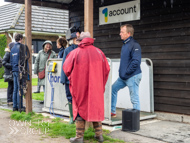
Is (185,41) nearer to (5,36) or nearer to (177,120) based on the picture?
(177,120)

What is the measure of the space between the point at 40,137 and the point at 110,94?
1672 millimetres

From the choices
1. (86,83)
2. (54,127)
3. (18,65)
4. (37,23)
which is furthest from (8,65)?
(37,23)

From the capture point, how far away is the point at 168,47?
723cm

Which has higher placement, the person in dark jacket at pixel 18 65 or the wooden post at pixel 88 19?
the wooden post at pixel 88 19

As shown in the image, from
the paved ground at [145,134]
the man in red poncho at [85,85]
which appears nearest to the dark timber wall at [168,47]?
the paved ground at [145,134]

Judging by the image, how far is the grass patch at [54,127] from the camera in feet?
17.9

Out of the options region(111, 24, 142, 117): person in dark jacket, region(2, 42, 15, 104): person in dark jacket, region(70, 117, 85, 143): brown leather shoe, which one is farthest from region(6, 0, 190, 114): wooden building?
region(2, 42, 15, 104): person in dark jacket

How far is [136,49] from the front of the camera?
19.9 ft

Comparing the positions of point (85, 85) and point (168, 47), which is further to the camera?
point (168, 47)

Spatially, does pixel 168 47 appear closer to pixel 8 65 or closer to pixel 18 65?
pixel 18 65

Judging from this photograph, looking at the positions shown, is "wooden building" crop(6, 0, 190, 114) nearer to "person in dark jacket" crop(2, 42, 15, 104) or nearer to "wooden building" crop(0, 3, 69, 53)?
"person in dark jacket" crop(2, 42, 15, 104)

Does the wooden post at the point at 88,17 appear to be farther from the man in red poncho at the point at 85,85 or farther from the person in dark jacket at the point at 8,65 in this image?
the person in dark jacket at the point at 8,65

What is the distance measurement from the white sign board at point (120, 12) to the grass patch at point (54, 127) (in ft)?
10.8

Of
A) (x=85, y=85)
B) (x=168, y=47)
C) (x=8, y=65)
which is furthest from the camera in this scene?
(x=8, y=65)
